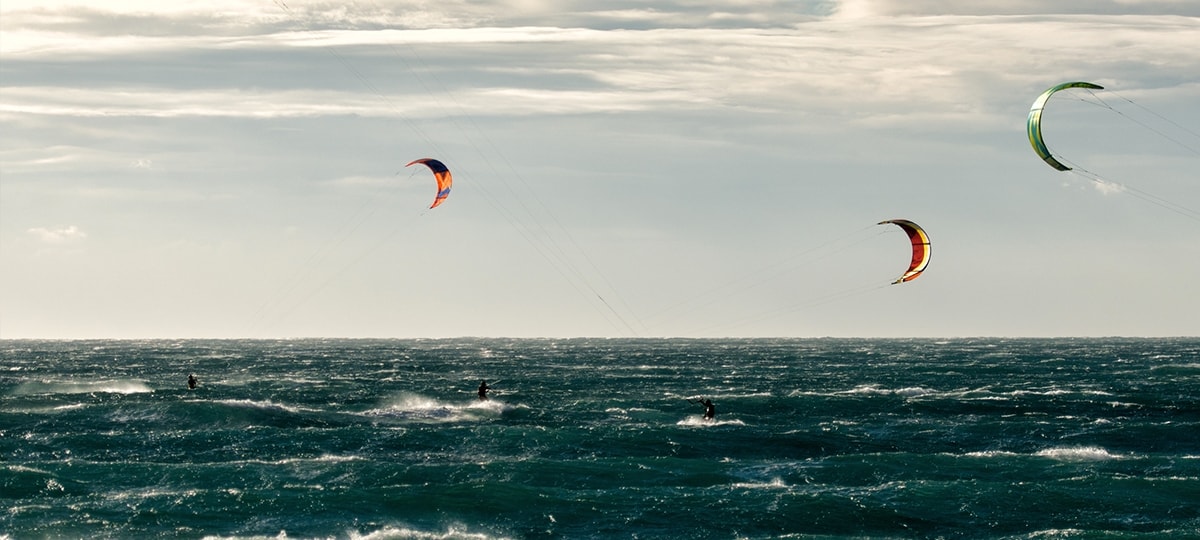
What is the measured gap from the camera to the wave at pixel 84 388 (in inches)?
3066

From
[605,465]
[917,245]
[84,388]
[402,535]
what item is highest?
[917,245]

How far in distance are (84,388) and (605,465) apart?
53074 mm

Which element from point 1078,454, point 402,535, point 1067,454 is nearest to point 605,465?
point 402,535

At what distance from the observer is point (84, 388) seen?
81.5 m

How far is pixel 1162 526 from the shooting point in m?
31.2

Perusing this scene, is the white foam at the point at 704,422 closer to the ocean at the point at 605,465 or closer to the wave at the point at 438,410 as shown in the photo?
the ocean at the point at 605,465

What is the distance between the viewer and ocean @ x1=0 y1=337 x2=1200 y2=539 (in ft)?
104

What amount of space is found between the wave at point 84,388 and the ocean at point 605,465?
11.5 feet

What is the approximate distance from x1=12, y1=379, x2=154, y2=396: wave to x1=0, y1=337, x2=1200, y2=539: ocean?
3507 mm

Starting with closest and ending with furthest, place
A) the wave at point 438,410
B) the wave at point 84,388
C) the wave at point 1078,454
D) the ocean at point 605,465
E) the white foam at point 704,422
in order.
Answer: the ocean at point 605,465
the wave at point 1078,454
the white foam at point 704,422
the wave at point 438,410
the wave at point 84,388

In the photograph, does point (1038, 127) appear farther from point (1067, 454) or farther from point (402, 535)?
point (402, 535)

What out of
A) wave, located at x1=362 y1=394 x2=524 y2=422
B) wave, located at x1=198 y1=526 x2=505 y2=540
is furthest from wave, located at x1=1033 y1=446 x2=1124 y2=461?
wave, located at x1=362 y1=394 x2=524 y2=422

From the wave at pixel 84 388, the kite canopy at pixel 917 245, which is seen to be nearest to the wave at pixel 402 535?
the kite canopy at pixel 917 245

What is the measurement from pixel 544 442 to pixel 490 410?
13754mm
